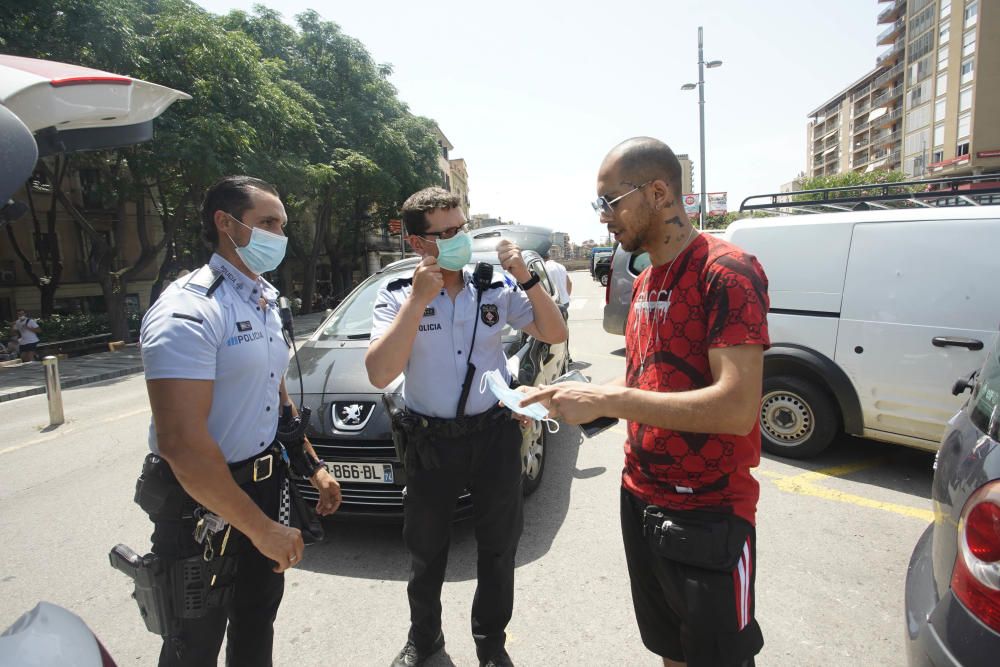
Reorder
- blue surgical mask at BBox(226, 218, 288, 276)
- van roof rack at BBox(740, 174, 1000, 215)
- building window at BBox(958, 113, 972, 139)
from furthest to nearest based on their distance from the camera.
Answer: building window at BBox(958, 113, 972, 139) → van roof rack at BBox(740, 174, 1000, 215) → blue surgical mask at BBox(226, 218, 288, 276)

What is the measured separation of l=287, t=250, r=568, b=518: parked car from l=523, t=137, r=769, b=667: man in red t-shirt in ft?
3.85

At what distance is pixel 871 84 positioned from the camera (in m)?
74.3

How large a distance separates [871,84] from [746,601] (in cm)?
9439

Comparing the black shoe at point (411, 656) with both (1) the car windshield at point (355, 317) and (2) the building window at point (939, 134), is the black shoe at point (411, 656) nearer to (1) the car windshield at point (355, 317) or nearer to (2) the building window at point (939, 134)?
(1) the car windshield at point (355, 317)

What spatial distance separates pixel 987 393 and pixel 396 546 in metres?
3.03

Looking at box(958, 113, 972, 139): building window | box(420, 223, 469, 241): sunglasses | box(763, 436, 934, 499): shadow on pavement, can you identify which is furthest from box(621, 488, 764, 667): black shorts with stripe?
box(958, 113, 972, 139): building window

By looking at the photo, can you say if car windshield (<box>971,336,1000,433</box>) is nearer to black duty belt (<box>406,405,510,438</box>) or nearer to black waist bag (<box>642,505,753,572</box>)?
black waist bag (<box>642,505,753,572</box>)

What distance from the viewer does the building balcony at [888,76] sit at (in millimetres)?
63938

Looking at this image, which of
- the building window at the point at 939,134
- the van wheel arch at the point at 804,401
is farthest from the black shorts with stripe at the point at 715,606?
the building window at the point at 939,134

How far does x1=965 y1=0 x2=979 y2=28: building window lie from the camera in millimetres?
43125

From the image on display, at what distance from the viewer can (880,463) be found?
4629mm

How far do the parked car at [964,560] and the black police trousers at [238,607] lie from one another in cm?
199

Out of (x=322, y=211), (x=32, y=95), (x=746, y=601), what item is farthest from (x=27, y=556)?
(x=322, y=211)

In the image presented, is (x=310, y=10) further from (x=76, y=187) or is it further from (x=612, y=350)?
(x=612, y=350)
